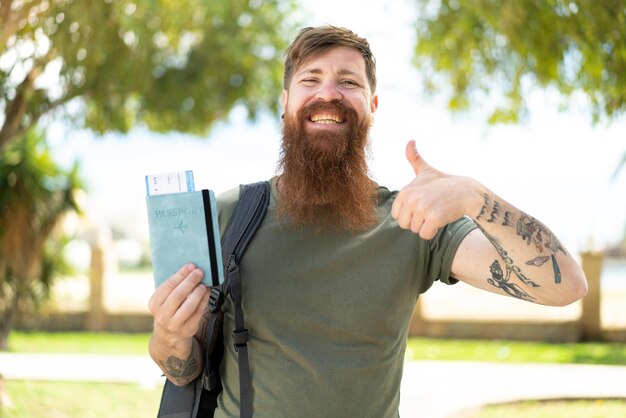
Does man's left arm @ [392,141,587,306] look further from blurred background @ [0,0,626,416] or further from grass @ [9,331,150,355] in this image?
grass @ [9,331,150,355]

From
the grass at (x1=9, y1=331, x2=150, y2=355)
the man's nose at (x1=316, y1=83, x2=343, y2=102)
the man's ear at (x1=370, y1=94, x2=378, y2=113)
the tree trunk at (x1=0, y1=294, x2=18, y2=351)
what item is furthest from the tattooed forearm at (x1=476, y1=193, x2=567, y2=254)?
the grass at (x1=9, y1=331, x2=150, y2=355)

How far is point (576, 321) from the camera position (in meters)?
13.1

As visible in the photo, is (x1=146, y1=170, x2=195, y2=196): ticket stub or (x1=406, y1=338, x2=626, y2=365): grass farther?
(x1=406, y1=338, x2=626, y2=365): grass

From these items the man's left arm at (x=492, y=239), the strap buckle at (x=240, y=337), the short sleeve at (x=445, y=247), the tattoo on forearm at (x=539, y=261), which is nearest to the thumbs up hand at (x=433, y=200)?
the man's left arm at (x=492, y=239)

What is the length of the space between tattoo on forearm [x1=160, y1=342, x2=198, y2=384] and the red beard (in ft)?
1.76

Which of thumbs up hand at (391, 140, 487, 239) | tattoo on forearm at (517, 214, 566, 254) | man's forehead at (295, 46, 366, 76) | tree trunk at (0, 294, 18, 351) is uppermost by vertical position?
man's forehead at (295, 46, 366, 76)

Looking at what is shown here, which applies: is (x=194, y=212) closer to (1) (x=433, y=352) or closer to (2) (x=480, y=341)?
(1) (x=433, y=352)

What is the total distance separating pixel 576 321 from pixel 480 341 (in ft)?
5.21

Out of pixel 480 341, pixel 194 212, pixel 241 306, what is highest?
pixel 194 212

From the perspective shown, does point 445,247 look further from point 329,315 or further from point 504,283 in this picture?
point 329,315

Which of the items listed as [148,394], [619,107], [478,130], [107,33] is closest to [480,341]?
[478,130]

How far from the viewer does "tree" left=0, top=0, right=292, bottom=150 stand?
6742mm

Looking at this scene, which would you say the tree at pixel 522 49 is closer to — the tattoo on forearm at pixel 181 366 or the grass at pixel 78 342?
the tattoo on forearm at pixel 181 366

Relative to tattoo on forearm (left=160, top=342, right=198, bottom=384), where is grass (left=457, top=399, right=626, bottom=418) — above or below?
below
